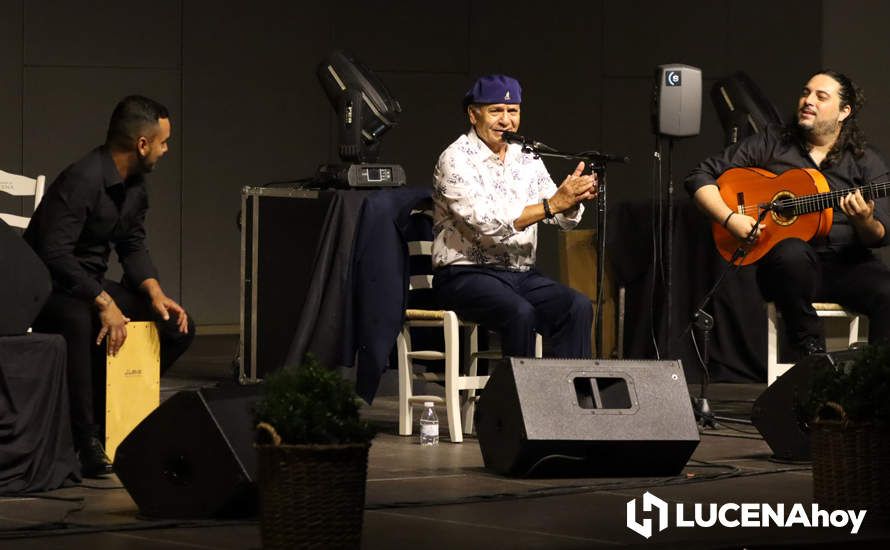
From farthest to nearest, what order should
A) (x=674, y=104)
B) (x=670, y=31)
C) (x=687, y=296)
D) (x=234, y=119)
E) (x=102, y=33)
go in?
(x=670, y=31) < (x=234, y=119) < (x=102, y=33) < (x=687, y=296) < (x=674, y=104)

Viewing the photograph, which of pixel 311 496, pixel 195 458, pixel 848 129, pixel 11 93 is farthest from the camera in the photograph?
pixel 11 93

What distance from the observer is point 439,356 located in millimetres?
5035

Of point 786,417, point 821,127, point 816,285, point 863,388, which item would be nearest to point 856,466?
point 863,388

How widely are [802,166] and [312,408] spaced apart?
119 inches

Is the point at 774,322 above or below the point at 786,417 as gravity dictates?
above

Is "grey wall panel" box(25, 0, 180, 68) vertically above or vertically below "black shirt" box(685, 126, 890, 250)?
above

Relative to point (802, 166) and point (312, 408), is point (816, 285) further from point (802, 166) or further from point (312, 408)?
point (312, 408)

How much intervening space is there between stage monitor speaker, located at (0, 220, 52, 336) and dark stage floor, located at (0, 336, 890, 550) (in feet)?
1.45

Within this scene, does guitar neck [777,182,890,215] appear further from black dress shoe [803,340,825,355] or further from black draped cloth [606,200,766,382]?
black draped cloth [606,200,766,382]

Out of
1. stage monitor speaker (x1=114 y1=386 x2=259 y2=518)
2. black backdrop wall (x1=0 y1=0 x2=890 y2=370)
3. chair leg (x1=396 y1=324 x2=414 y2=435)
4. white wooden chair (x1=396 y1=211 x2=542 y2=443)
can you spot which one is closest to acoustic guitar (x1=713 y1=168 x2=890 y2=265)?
white wooden chair (x1=396 y1=211 x2=542 y2=443)

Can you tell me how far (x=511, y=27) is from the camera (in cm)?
985

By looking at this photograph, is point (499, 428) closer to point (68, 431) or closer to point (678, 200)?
point (68, 431)

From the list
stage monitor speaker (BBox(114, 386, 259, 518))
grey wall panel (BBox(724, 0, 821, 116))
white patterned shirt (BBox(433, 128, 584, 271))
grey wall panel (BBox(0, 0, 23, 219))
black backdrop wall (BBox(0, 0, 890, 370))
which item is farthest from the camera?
grey wall panel (BBox(724, 0, 821, 116))

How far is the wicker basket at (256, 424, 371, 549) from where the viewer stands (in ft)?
9.44
